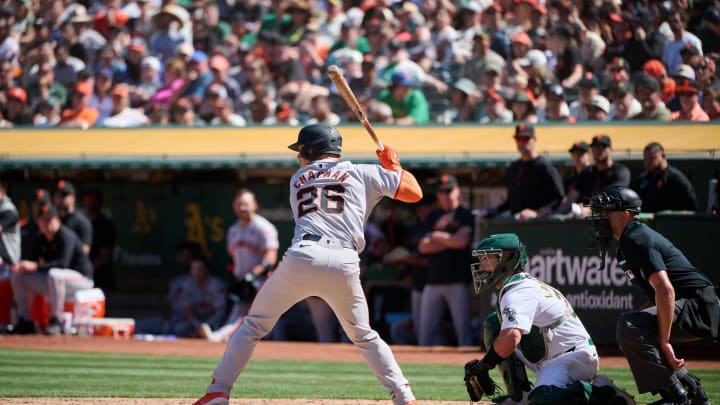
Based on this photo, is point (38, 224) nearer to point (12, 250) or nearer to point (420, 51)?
point (12, 250)

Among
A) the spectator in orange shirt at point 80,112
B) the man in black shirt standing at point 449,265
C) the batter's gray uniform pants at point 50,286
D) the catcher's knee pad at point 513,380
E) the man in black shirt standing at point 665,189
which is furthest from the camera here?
the spectator in orange shirt at point 80,112

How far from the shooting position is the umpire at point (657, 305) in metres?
6.23

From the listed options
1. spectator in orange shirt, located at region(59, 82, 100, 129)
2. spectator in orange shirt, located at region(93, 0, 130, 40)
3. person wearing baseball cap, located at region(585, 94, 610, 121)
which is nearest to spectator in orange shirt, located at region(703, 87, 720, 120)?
person wearing baseball cap, located at region(585, 94, 610, 121)

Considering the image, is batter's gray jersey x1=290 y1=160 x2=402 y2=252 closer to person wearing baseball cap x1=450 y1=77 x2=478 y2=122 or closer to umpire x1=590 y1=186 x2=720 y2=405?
umpire x1=590 y1=186 x2=720 y2=405

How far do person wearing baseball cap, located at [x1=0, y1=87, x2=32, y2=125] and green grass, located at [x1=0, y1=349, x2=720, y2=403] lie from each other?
526 cm

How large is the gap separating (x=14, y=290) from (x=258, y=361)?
4.19 metres

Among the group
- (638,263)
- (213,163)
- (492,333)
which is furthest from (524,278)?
(213,163)

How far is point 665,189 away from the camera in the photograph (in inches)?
415

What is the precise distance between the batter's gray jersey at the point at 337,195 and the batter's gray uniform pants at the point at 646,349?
1.55 m

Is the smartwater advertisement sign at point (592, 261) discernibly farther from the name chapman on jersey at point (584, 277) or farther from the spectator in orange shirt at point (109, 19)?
the spectator in orange shirt at point (109, 19)

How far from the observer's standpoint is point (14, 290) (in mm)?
13406

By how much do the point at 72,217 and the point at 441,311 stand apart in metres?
4.65

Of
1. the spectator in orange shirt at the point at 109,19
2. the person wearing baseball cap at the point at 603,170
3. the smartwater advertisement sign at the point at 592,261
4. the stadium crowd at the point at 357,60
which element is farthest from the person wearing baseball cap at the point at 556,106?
the spectator in orange shirt at the point at 109,19

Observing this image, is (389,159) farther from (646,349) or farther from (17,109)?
(17,109)
